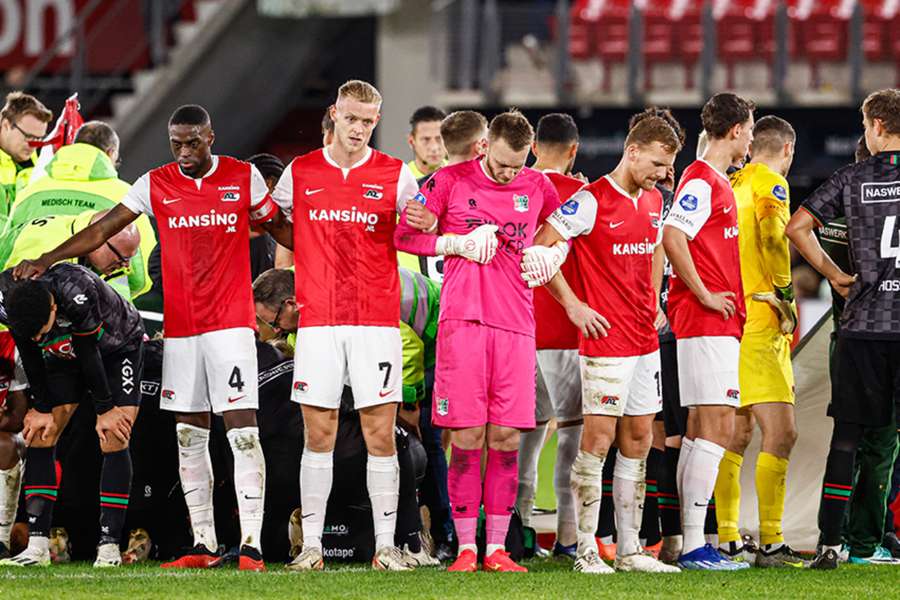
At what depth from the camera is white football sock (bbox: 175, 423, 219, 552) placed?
703 centimetres

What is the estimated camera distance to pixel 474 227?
22.7 feet

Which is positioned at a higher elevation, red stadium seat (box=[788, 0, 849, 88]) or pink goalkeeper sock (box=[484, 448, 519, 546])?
red stadium seat (box=[788, 0, 849, 88])

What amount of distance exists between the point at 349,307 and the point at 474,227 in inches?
24.9

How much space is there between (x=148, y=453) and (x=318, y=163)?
5.70ft

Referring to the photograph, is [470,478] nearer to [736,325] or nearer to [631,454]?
[631,454]

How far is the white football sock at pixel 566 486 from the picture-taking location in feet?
25.3

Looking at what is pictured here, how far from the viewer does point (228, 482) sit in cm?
765

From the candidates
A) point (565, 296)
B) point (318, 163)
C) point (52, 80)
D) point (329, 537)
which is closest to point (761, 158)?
point (565, 296)

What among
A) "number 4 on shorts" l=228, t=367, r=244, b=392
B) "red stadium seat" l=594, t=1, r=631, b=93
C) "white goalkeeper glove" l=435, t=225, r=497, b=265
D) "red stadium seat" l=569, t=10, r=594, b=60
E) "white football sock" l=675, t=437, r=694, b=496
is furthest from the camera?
"red stadium seat" l=569, t=10, r=594, b=60

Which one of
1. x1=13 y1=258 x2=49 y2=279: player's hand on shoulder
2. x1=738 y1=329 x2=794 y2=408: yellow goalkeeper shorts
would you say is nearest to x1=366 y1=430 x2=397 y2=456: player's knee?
x1=13 y1=258 x2=49 y2=279: player's hand on shoulder

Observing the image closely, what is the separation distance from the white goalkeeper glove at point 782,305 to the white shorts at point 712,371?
0.44 m

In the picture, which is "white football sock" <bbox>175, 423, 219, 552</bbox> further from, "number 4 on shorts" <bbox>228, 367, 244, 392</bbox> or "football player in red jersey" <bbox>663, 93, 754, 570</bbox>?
"football player in red jersey" <bbox>663, 93, 754, 570</bbox>

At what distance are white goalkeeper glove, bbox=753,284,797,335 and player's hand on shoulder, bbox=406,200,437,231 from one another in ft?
5.52

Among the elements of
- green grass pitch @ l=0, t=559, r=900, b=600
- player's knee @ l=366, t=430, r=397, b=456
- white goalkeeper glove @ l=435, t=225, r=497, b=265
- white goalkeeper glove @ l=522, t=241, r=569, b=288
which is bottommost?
green grass pitch @ l=0, t=559, r=900, b=600
